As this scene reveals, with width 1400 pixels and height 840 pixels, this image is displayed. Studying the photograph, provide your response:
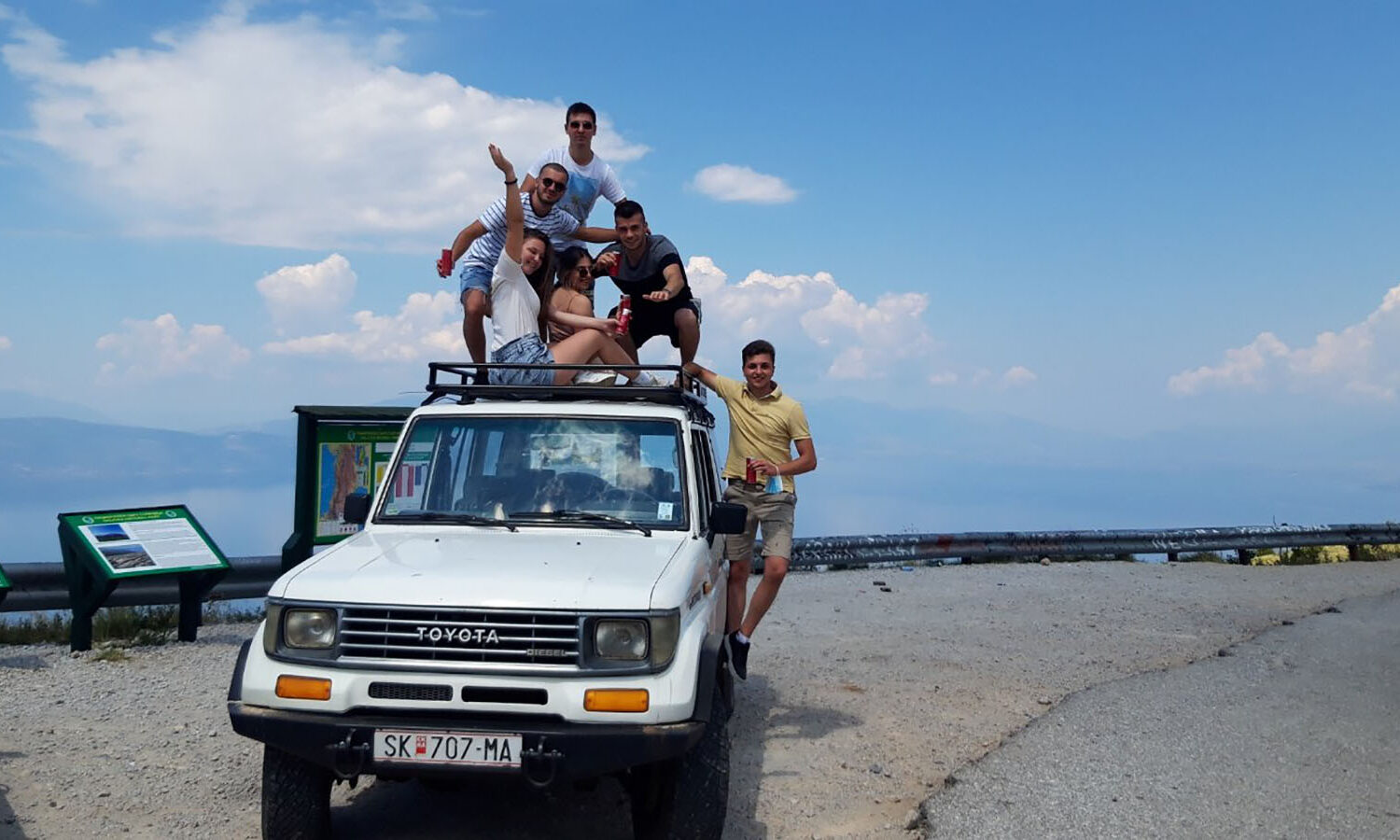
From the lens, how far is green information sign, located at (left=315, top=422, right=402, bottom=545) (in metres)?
10.3

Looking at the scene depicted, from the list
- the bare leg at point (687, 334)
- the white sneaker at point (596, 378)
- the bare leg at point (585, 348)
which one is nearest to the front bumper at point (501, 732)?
the white sneaker at point (596, 378)

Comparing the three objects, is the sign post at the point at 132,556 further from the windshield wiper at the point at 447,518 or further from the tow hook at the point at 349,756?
the tow hook at the point at 349,756

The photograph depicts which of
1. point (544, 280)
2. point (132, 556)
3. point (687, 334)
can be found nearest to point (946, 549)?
point (687, 334)

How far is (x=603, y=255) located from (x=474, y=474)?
322 centimetres

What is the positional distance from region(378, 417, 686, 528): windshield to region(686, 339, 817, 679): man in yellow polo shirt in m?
1.80

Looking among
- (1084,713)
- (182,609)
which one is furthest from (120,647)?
(1084,713)

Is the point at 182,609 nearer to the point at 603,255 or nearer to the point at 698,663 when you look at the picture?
the point at 603,255

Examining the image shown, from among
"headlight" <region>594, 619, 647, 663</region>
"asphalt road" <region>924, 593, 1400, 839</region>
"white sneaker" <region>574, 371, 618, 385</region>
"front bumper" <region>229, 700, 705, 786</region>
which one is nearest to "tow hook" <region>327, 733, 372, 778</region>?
"front bumper" <region>229, 700, 705, 786</region>

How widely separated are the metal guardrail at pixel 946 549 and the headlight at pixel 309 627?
21.3 ft

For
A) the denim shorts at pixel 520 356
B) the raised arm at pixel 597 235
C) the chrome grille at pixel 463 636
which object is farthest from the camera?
the raised arm at pixel 597 235

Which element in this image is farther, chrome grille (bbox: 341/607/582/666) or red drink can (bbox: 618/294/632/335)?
red drink can (bbox: 618/294/632/335)

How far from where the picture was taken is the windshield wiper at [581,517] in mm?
5707

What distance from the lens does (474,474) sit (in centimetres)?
608

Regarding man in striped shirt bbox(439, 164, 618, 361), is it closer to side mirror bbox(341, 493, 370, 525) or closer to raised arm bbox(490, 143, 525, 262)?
raised arm bbox(490, 143, 525, 262)
